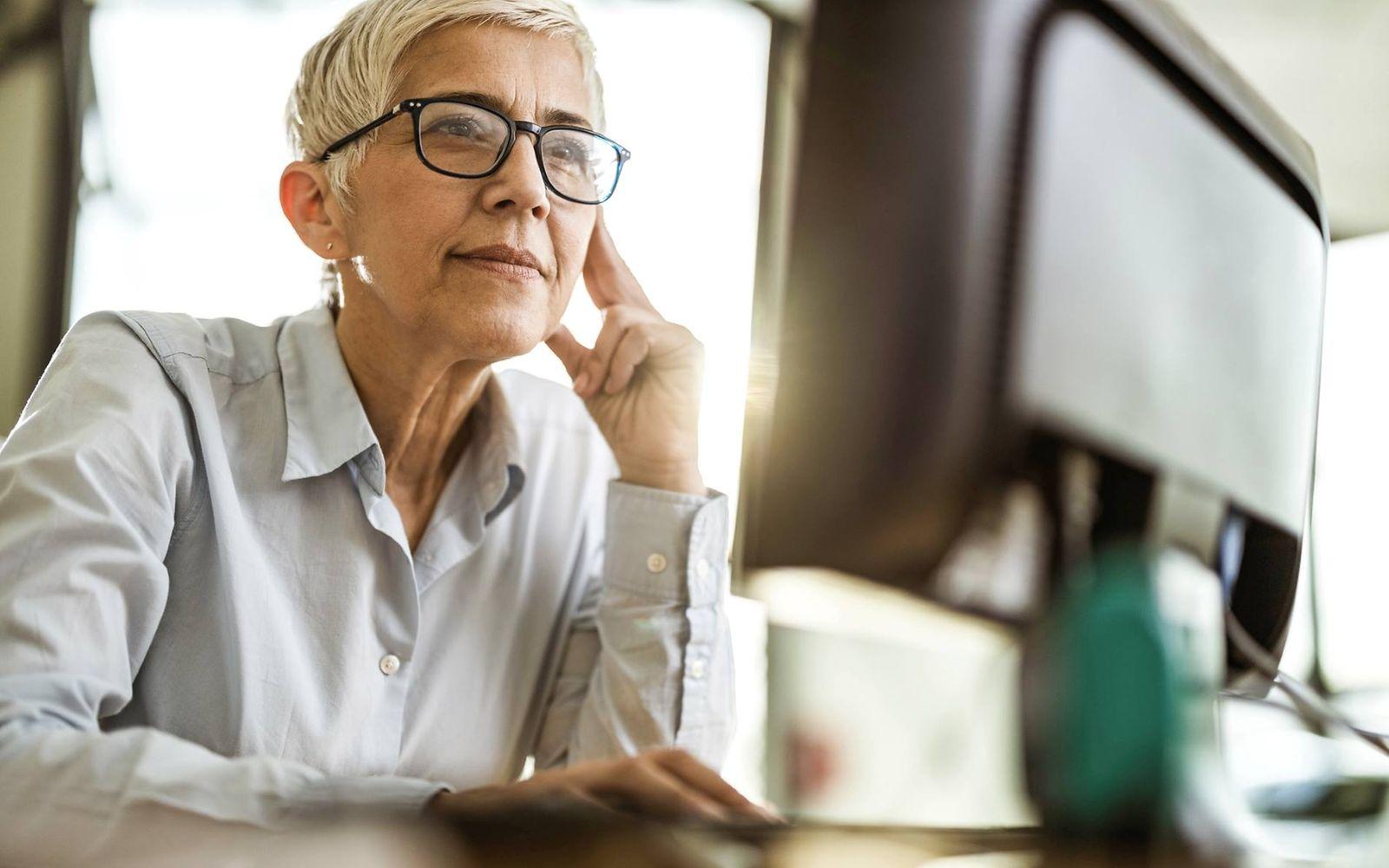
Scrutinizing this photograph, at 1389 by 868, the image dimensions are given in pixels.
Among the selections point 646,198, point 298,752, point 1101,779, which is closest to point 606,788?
point 1101,779

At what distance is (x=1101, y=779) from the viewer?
37 cm

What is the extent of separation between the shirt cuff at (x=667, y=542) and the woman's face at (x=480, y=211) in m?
0.13

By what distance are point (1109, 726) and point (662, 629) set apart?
0.34 meters

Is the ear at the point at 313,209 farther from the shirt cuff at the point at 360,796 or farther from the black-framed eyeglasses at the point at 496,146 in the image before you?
the shirt cuff at the point at 360,796

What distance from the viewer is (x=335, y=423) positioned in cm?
61

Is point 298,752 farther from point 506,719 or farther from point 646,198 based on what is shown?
point 646,198

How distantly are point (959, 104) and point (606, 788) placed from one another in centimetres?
27

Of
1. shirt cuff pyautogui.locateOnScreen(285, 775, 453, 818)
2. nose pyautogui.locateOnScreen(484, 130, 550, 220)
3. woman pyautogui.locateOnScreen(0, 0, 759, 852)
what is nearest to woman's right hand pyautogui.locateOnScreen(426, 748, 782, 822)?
shirt cuff pyautogui.locateOnScreen(285, 775, 453, 818)

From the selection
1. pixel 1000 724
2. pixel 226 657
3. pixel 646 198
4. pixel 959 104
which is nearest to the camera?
pixel 959 104

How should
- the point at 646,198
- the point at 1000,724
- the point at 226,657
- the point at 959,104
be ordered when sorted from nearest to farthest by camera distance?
the point at 959,104 < the point at 1000,724 < the point at 226,657 < the point at 646,198

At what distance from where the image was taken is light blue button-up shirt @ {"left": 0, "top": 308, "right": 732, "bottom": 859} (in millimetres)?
A: 385

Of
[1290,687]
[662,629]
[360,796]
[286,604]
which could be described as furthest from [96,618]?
[1290,687]

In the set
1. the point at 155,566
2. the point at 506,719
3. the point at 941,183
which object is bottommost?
the point at 506,719

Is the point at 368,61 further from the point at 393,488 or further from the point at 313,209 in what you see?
the point at 393,488
